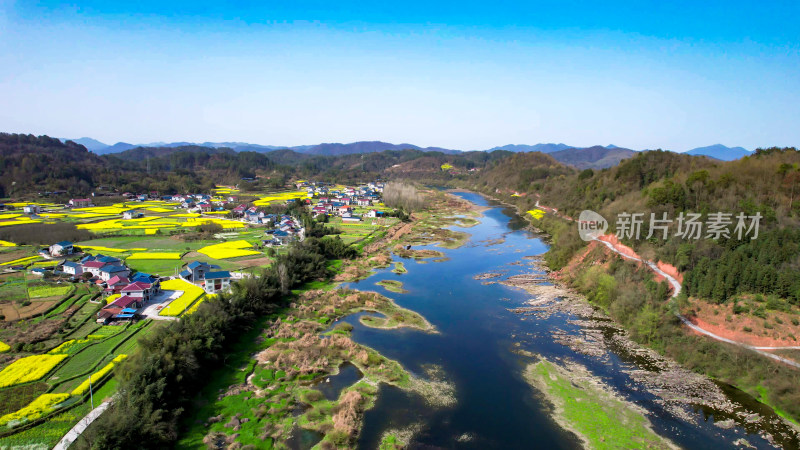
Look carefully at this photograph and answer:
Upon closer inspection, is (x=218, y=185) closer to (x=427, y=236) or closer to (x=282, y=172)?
(x=282, y=172)

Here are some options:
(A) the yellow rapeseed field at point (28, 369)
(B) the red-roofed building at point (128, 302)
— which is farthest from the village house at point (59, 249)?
(A) the yellow rapeseed field at point (28, 369)

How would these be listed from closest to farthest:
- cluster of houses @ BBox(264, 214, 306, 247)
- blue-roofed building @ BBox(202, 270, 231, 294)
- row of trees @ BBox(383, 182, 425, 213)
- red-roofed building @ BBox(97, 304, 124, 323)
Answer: red-roofed building @ BBox(97, 304, 124, 323) < blue-roofed building @ BBox(202, 270, 231, 294) < cluster of houses @ BBox(264, 214, 306, 247) < row of trees @ BBox(383, 182, 425, 213)

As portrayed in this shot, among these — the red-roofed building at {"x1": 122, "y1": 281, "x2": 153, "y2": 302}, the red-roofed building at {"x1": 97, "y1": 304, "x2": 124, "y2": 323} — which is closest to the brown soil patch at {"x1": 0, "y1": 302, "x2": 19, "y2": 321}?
the red-roofed building at {"x1": 97, "y1": 304, "x2": 124, "y2": 323}

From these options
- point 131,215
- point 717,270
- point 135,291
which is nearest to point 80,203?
point 131,215

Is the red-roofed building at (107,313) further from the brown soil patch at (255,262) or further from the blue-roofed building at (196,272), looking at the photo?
the brown soil patch at (255,262)

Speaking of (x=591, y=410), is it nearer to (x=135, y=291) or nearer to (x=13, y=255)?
(x=135, y=291)

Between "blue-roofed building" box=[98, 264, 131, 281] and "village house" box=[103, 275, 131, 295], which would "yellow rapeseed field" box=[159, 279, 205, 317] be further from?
"blue-roofed building" box=[98, 264, 131, 281]
